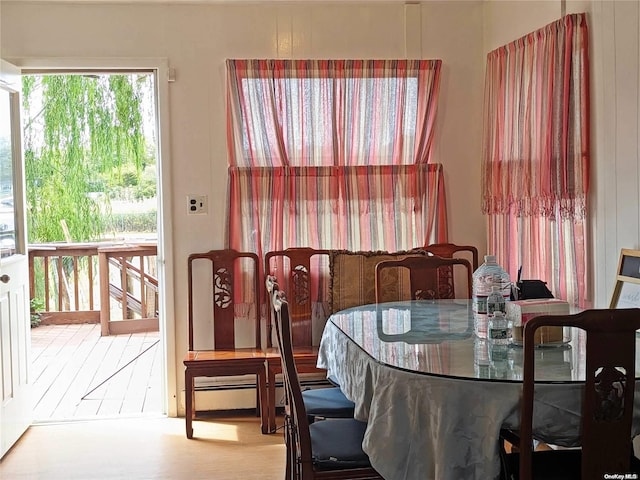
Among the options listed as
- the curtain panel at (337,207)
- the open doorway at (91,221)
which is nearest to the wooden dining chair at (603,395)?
the curtain panel at (337,207)

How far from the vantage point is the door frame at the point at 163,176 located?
4312mm

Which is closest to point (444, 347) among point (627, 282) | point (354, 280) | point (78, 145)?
point (627, 282)

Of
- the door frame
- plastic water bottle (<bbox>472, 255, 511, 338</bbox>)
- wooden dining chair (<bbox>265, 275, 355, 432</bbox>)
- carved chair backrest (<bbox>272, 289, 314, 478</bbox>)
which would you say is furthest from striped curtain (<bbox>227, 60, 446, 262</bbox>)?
carved chair backrest (<bbox>272, 289, 314, 478</bbox>)

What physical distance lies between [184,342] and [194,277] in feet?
1.26

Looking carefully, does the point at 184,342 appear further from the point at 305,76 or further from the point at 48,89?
the point at 48,89

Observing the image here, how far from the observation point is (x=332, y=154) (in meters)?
4.47

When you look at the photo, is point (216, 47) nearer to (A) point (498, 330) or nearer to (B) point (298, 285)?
(B) point (298, 285)

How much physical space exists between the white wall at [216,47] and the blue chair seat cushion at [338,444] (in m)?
2.00

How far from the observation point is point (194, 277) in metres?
4.48

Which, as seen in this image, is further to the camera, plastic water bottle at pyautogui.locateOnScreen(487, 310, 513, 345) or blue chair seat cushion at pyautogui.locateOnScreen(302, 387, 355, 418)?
blue chair seat cushion at pyautogui.locateOnScreen(302, 387, 355, 418)

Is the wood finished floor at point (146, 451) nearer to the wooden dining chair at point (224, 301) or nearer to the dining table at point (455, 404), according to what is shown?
the wooden dining chair at point (224, 301)

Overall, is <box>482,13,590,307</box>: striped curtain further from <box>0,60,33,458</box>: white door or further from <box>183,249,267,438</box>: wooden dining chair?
<box>0,60,33,458</box>: white door

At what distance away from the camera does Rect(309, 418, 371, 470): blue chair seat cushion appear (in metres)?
2.45

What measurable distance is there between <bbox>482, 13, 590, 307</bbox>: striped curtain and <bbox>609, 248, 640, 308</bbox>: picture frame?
29cm
